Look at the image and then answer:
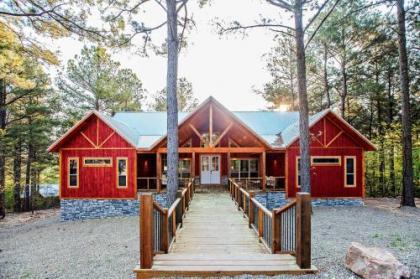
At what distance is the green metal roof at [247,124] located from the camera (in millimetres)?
14547

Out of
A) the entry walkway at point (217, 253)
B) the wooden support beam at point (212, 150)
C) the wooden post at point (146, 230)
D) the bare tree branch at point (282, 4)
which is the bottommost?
the entry walkway at point (217, 253)

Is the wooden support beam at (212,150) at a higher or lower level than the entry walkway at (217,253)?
higher

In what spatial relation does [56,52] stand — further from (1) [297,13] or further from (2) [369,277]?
(2) [369,277]

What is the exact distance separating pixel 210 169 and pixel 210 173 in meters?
0.26

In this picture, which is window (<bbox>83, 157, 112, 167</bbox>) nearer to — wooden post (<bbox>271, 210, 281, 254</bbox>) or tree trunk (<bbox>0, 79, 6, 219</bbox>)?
tree trunk (<bbox>0, 79, 6, 219</bbox>)

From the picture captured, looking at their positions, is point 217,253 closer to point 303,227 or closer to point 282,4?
point 303,227

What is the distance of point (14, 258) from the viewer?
7.76 m

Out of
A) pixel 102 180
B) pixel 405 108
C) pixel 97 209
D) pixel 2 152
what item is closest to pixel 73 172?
pixel 102 180

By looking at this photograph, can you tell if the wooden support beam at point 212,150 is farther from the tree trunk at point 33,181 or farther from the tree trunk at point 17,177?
the tree trunk at point 33,181

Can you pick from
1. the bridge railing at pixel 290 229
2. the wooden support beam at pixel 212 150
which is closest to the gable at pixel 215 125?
the wooden support beam at pixel 212 150

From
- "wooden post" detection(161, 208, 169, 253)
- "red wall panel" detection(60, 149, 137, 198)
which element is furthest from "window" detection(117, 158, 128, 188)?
"wooden post" detection(161, 208, 169, 253)

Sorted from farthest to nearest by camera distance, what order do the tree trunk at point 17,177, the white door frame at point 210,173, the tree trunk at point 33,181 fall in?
the tree trunk at point 33,181 < the tree trunk at point 17,177 < the white door frame at point 210,173

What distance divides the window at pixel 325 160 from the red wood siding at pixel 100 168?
9.29 m

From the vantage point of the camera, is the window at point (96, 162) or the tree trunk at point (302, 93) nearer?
the tree trunk at point (302, 93)
